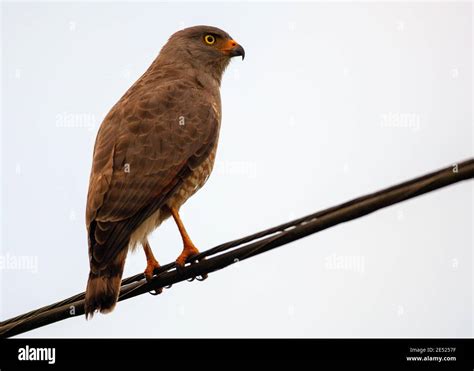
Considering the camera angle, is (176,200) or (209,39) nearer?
(176,200)

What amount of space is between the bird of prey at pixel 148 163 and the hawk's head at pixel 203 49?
0.04 m

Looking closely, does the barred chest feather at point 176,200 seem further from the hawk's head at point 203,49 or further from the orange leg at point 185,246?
the hawk's head at point 203,49

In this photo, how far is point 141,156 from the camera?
21.2 ft

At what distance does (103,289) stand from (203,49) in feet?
11.5

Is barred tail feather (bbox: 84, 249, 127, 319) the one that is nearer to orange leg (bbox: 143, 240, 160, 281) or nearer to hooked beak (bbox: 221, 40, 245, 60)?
orange leg (bbox: 143, 240, 160, 281)

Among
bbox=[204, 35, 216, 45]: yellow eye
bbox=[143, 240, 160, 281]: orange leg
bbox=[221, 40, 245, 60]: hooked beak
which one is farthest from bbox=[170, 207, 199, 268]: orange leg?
bbox=[204, 35, 216, 45]: yellow eye

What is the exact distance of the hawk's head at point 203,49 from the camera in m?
8.16

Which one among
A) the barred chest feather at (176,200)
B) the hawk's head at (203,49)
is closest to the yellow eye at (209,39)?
the hawk's head at (203,49)

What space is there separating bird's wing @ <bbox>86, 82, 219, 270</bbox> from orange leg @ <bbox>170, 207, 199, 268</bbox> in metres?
0.34

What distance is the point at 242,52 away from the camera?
8.30 m

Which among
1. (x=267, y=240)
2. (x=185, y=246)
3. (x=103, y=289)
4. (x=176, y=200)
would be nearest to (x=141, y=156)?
(x=176, y=200)

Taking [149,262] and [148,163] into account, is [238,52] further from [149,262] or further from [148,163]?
[149,262]

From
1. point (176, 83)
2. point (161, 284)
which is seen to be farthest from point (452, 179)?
point (176, 83)
